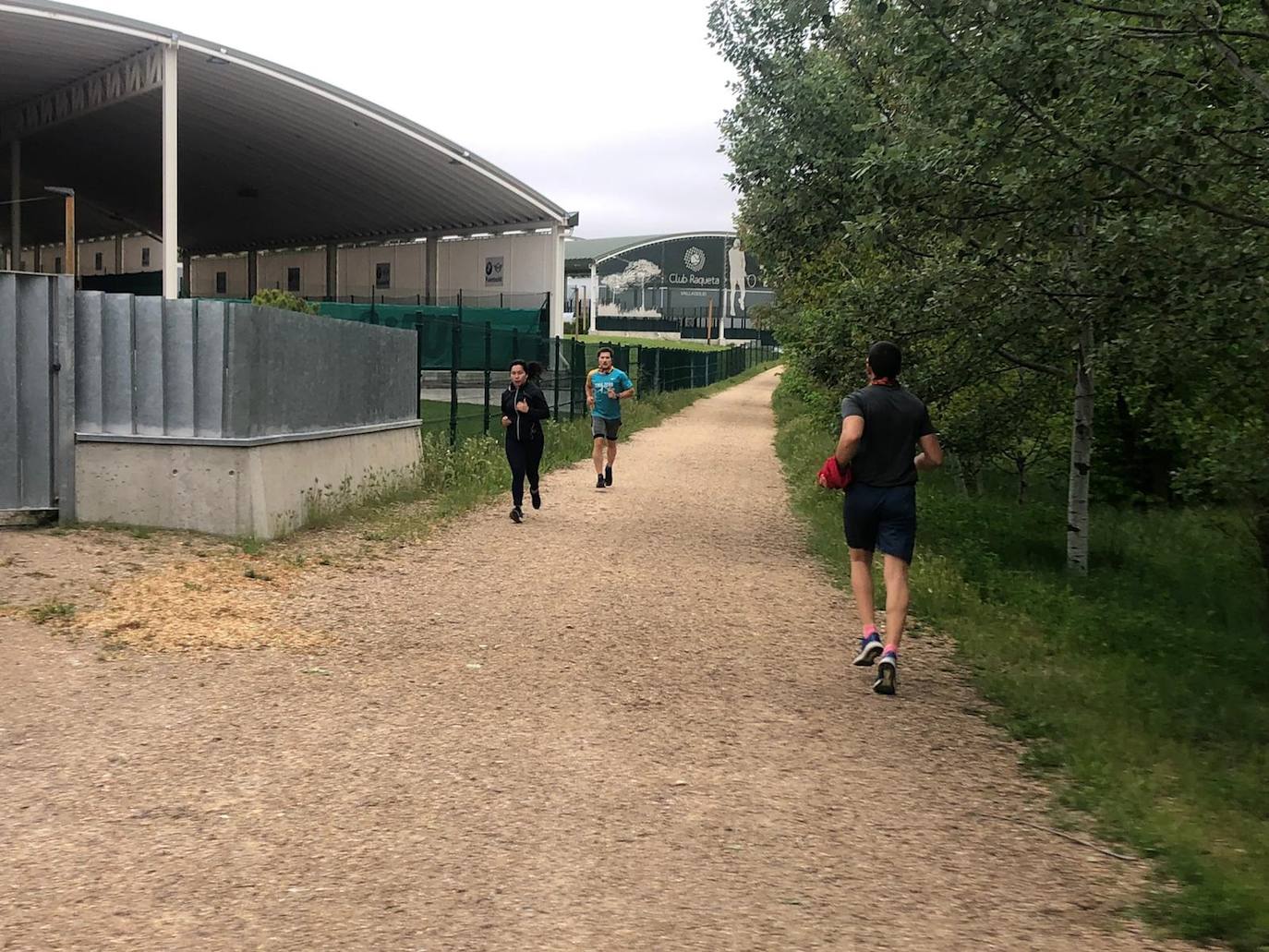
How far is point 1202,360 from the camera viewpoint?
707 cm

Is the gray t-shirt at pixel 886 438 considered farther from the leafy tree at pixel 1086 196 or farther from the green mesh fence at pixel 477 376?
the green mesh fence at pixel 477 376

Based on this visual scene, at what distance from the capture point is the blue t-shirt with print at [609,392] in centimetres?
1495

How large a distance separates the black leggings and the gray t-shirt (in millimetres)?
6120

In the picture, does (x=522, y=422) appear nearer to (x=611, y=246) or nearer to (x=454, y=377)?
(x=454, y=377)

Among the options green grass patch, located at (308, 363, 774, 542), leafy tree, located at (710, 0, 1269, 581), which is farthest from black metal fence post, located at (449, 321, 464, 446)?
leafy tree, located at (710, 0, 1269, 581)

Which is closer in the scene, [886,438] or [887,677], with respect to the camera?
[887,677]

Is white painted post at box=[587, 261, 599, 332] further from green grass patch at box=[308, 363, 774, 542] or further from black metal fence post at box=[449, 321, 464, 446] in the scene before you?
black metal fence post at box=[449, 321, 464, 446]

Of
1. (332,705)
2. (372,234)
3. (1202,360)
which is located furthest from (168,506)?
(372,234)

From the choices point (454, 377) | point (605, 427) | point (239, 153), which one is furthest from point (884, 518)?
point (239, 153)

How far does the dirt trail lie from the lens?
11.5ft

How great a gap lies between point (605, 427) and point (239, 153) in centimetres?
2546

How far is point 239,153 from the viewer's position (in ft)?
118

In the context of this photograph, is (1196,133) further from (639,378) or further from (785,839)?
(639,378)

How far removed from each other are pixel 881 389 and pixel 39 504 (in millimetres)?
6902
